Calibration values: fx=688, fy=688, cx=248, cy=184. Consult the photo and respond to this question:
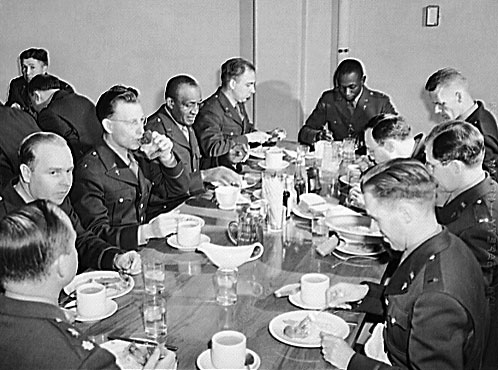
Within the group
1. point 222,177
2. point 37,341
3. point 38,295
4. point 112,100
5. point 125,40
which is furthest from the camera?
point 125,40

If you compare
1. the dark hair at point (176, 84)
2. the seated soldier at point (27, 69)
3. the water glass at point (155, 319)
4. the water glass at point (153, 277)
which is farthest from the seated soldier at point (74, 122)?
the water glass at point (155, 319)

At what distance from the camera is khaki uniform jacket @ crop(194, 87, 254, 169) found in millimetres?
4348

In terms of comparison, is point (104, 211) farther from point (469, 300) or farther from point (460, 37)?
point (460, 37)

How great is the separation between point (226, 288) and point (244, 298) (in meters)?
0.07

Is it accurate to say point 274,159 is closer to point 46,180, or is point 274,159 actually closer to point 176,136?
point 176,136

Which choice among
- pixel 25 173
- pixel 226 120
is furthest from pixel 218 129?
pixel 25 173

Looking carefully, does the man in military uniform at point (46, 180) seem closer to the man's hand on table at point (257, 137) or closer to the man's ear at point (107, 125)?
the man's ear at point (107, 125)

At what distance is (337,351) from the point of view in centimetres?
189

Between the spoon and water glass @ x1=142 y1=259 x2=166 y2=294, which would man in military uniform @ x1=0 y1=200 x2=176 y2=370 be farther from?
water glass @ x1=142 y1=259 x2=166 y2=294

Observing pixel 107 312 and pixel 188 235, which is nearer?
pixel 107 312

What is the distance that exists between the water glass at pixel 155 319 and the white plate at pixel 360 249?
914mm

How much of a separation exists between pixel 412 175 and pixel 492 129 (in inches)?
88.4

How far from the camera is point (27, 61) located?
237 inches

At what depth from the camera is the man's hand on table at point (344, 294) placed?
2.22m
